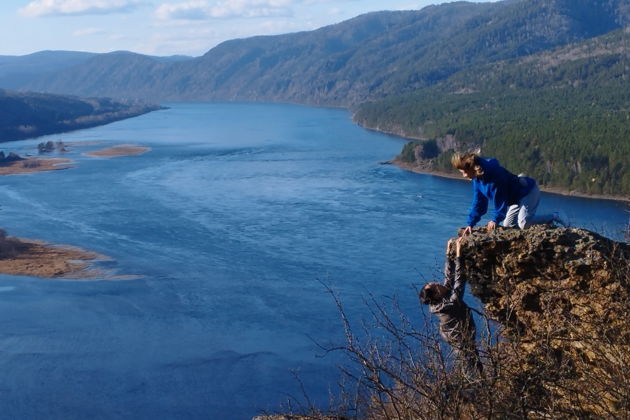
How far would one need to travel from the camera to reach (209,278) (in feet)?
91.1

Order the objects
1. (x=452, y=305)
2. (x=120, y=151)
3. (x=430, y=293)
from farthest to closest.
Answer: (x=120, y=151) < (x=430, y=293) < (x=452, y=305)

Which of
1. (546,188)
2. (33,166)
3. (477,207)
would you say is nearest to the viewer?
(477,207)

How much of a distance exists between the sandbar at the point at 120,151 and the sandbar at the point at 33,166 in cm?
437

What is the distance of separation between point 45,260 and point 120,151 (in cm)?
4152

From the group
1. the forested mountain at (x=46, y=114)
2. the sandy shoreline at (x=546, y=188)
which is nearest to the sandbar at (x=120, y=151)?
the sandy shoreline at (x=546, y=188)

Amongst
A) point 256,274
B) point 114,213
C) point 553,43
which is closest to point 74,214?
point 114,213

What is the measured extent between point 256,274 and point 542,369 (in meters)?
23.3

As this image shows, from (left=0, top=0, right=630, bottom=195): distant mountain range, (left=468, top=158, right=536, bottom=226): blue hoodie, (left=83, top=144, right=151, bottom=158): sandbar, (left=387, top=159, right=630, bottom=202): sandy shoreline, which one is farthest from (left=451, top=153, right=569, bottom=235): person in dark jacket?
(left=83, top=144, right=151, bottom=158): sandbar

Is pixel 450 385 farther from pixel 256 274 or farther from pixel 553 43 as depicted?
pixel 553 43

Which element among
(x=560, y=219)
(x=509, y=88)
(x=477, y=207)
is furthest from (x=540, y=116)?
(x=477, y=207)

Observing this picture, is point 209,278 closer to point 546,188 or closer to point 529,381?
point 529,381

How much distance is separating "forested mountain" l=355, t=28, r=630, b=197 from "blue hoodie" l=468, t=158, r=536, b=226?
38682 millimetres

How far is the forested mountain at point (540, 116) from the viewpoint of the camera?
4741cm

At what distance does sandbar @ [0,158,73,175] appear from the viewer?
5922 centimetres
